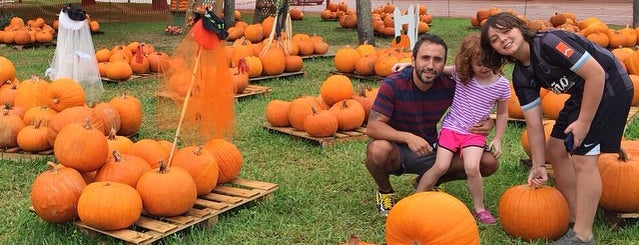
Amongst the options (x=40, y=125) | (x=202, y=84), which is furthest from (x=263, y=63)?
(x=202, y=84)

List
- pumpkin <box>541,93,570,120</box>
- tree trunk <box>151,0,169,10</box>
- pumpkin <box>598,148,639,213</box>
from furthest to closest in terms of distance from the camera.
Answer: tree trunk <box>151,0,169,10</box>, pumpkin <box>541,93,570,120</box>, pumpkin <box>598,148,639,213</box>

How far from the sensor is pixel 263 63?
8.77 meters

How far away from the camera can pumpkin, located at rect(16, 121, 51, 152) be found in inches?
207

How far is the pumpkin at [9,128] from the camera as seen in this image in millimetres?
5395

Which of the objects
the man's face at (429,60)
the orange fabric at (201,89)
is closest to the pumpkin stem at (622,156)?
the man's face at (429,60)

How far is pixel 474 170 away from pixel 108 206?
2063 mm

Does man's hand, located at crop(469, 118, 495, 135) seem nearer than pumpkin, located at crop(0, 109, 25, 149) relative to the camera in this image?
Yes

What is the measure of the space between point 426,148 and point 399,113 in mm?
287

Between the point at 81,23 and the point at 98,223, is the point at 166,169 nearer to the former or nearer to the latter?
the point at 98,223

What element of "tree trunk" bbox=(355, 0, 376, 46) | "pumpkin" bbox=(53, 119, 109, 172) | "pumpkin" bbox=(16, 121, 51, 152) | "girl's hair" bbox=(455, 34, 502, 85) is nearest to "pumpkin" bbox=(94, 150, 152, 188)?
"pumpkin" bbox=(53, 119, 109, 172)

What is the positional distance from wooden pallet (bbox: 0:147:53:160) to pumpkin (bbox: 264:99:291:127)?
1.95 metres

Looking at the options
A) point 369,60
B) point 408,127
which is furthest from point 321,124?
point 369,60

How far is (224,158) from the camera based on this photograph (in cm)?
430

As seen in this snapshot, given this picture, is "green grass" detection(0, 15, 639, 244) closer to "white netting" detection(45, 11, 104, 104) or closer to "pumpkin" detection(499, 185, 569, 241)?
"pumpkin" detection(499, 185, 569, 241)
